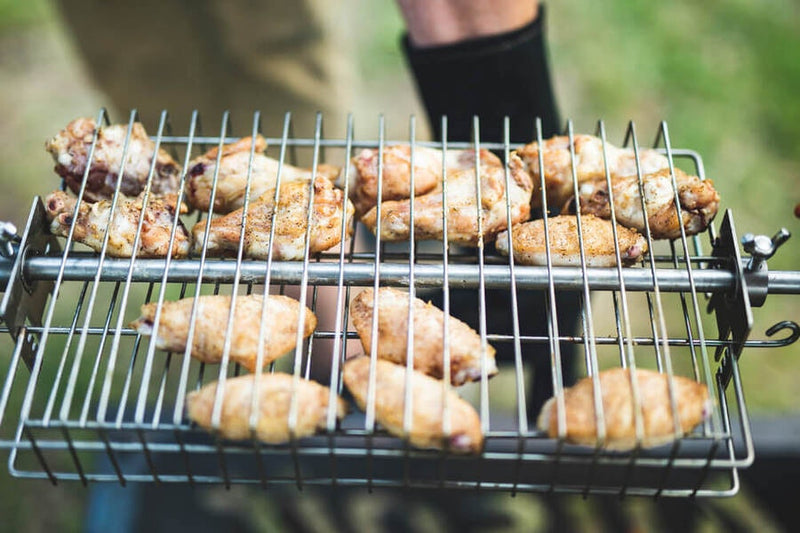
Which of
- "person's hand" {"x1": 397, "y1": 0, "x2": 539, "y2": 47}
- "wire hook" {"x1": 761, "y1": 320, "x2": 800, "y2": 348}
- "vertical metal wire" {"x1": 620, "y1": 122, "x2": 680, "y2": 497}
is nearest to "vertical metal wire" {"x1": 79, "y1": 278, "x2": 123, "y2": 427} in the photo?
"vertical metal wire" {"x1": 620, "y1": 122, "x2": 680, "y2": 497}

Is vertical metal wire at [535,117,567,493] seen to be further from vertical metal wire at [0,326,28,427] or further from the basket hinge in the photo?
the basket hinge

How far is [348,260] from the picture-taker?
7.15 ft

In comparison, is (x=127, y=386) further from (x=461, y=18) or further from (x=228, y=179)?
(x=461, y=18)

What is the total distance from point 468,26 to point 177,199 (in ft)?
4.08

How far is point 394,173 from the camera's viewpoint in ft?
7.20

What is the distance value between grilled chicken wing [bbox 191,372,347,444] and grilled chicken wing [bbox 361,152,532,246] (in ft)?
1.97

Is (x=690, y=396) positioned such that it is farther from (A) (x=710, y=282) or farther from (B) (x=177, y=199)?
(B) (x=177, y=199)

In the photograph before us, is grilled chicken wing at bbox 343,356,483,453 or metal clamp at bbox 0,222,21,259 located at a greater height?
metal clamp at bbox 0,222,21,259

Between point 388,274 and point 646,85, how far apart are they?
399 centimetres

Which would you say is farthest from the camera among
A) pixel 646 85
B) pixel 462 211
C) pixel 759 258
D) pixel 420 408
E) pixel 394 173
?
pixel 646 85

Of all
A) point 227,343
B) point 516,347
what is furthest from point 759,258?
point 227,343

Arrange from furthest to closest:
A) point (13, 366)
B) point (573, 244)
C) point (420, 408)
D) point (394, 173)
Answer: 1. point (394, 173)
2. point (573, 244)
3. point (13, 366)
4. point (420, 408)

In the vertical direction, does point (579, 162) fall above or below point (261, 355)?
above

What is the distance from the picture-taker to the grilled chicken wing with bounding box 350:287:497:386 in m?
1.74
